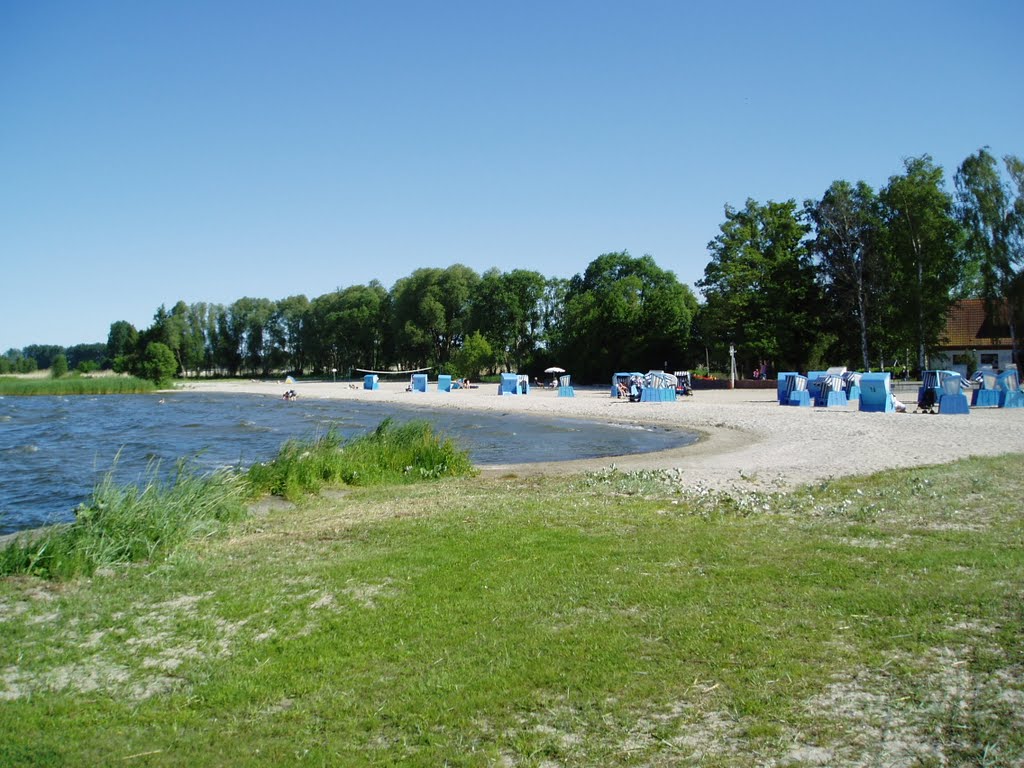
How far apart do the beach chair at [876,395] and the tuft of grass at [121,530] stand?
25.2m

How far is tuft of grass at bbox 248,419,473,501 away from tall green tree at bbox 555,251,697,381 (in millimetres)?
50065

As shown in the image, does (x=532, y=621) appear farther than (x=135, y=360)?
No

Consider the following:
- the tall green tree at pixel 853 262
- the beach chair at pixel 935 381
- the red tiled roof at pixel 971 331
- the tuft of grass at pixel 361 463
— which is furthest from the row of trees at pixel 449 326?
the tuft of grass at pixel 361 463

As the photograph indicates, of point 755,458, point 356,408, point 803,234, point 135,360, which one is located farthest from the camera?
point 135,360

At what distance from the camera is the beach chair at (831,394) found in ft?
111

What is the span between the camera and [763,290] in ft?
180

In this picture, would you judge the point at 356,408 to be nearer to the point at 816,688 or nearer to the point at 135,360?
the point at 816,688

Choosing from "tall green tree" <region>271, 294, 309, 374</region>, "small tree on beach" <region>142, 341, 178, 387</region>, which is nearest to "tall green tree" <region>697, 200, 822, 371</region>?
"small tree on beach" <region>142, 341, 178, 387</region>

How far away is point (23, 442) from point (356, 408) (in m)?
23.1

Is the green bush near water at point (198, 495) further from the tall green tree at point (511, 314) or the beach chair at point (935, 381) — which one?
the tall green tree at point (511, 314)

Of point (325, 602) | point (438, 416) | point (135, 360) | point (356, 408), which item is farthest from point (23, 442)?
point (135, 360)

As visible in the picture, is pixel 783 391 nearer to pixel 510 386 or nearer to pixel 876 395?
pixel 876 395

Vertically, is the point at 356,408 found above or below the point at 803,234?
below

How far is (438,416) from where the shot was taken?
133ft
